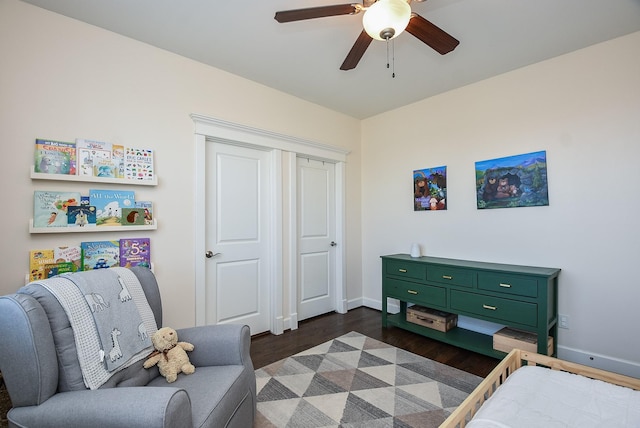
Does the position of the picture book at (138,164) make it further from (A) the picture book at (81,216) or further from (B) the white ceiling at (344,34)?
(B) the white ceiling at (344,34)

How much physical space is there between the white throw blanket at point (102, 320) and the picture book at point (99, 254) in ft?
2.08

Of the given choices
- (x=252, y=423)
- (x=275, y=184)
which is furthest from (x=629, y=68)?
(x=252, y=423)

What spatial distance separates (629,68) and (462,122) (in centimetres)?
126

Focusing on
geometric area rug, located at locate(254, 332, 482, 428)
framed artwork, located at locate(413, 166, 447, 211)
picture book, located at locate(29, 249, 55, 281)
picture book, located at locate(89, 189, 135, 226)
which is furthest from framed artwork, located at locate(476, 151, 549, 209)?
picture book, located at locate(29, 249, 55, 281)

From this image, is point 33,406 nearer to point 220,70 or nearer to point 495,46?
point 220,70

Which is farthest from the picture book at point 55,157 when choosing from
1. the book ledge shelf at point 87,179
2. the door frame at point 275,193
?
the door frame at point 275,193

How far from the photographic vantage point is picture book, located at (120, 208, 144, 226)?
7.43ft

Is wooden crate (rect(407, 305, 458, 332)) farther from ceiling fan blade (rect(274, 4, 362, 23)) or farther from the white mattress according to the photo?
ceiling fan blade (rect(274, 4, 362, 23))

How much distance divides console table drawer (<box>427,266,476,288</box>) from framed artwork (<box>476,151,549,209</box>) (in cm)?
75

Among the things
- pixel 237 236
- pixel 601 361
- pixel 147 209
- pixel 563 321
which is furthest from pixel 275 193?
pixel 601 361

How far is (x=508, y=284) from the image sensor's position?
2490 mm

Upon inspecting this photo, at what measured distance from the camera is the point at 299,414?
1869 millimetres

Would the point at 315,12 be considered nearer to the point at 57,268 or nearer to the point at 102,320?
the point at 102,320

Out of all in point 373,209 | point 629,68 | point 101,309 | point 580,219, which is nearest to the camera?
point 101,309
